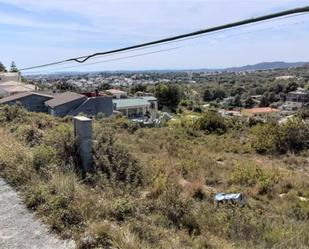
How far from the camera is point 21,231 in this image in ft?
12.9

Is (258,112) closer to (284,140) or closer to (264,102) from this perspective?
(264,102)

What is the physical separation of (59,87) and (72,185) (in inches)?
1913

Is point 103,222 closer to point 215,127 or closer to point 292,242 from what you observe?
point 292,242

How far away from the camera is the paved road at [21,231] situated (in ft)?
11.9

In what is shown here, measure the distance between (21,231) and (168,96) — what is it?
168ft

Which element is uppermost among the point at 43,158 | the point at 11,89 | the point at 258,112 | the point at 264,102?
the point at 43,158

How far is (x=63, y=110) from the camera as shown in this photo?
3022 cm

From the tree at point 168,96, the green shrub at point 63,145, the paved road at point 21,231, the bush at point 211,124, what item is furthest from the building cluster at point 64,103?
the paved road at point 21,231

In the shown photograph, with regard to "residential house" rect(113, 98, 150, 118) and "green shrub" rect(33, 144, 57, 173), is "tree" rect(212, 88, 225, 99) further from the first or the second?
"green shrub" rect(33, 144, 57, 173)

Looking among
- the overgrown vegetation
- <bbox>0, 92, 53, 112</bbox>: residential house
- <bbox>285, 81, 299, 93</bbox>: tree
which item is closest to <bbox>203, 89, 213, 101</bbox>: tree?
<bbox>285, 81, 299, 93</bbox>: tree

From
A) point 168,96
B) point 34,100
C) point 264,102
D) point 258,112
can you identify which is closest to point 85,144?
point 34,100

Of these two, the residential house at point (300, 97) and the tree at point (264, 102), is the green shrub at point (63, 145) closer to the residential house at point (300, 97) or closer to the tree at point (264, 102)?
the residential house at point (300, 97)

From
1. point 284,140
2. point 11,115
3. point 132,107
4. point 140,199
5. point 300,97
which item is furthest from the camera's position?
point 300,97

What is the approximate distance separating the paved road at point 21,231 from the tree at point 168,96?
49.5 m
